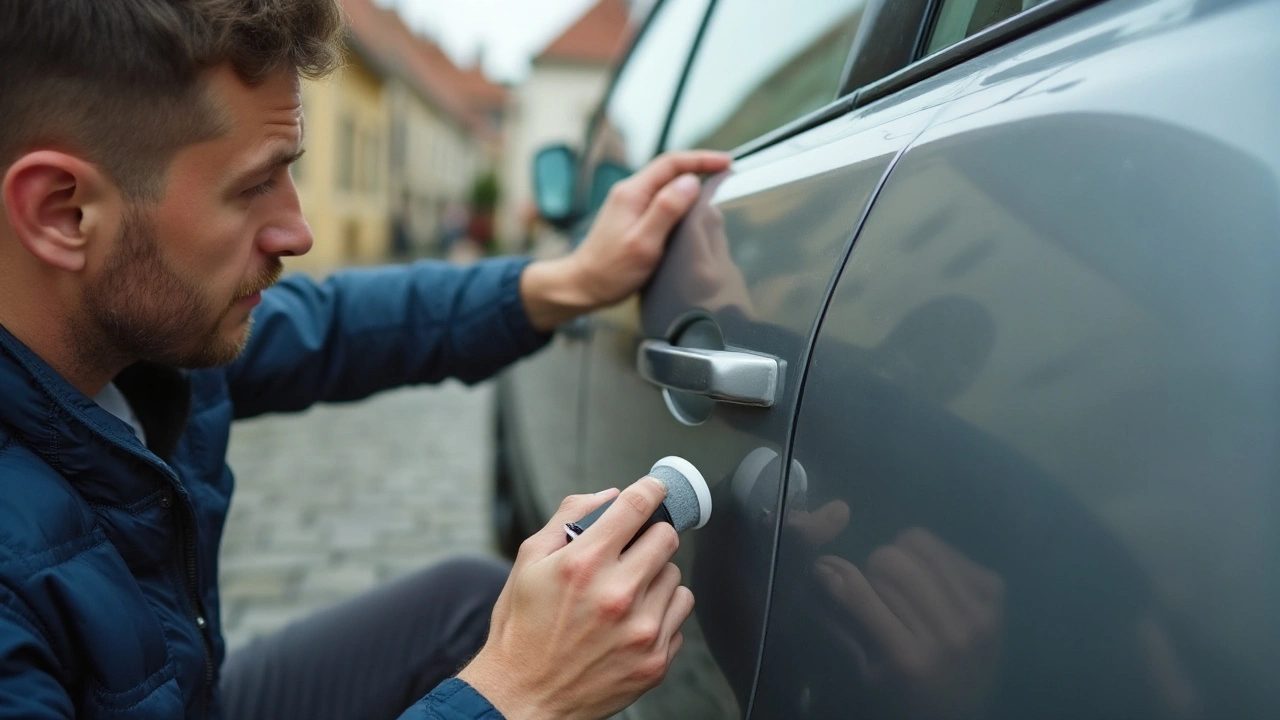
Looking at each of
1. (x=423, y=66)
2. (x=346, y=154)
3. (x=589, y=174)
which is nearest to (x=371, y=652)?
(x=589, y=174)

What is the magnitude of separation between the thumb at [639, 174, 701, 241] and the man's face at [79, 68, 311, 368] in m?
0.49

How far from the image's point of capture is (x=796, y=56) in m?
1.55

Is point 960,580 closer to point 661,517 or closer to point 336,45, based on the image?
point 661,517

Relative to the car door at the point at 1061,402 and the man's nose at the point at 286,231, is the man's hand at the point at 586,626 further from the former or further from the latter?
the man's nose at the point at 286,231

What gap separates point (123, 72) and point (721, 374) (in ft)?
2.31

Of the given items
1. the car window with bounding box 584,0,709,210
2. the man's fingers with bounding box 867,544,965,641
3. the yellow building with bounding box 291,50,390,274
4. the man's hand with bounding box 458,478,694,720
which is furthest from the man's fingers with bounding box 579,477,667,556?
the yellow building with bounding box 291,50,390,274

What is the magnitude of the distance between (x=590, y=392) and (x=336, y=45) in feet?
2.59

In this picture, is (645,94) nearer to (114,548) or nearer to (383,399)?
(114,548)

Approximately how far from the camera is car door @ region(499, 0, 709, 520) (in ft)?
6.89

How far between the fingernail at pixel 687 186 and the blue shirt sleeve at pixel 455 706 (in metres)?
0.74

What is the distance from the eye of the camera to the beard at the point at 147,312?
1112 mm

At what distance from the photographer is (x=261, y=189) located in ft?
4.07

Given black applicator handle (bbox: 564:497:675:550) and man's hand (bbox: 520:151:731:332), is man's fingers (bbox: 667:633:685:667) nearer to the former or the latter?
black applicator handle (bbox: 564:497:675:550)

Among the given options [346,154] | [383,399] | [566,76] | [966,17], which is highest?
[566,76]
